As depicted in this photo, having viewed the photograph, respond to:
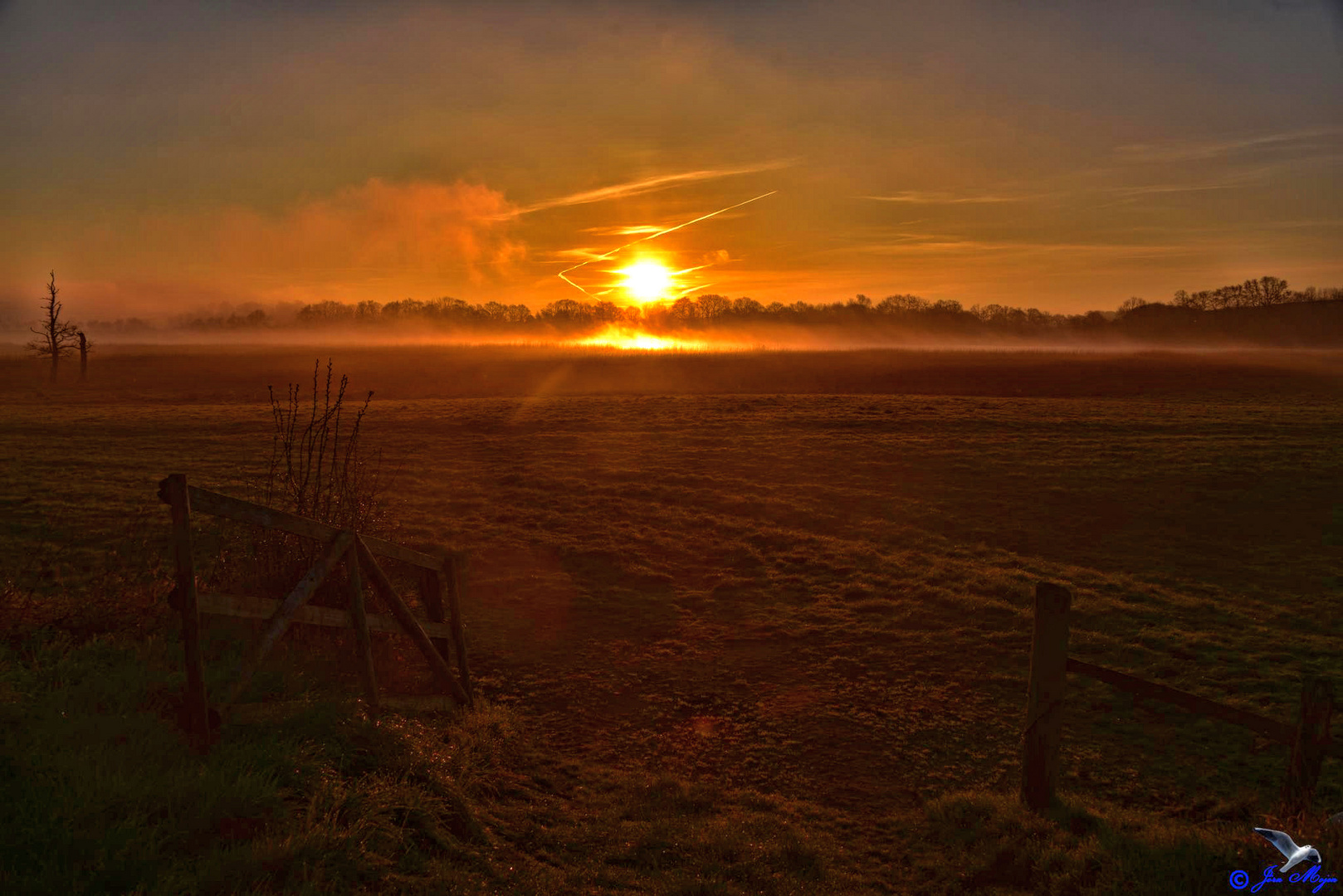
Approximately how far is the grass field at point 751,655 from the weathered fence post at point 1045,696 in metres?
0.33

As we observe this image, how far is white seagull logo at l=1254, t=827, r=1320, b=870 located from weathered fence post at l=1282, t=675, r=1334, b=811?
840 millimetres

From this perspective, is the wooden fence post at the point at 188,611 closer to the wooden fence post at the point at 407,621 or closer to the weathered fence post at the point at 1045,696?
the wooden fence post at the point at 407,621

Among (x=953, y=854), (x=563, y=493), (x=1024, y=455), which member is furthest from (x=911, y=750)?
(x=1024, y=455)

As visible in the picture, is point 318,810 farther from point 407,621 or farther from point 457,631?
point 457,631

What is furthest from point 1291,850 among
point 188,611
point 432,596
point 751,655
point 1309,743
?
point 432,596

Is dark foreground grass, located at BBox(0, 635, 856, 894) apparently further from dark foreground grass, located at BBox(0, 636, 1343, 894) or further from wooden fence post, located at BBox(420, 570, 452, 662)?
wooden fence post, located at BBox(420, 570, 452, 662)

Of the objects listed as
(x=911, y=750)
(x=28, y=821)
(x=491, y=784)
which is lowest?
(x=911, y=750)

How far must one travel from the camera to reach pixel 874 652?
12.4 m

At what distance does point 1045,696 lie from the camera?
6.70 metres

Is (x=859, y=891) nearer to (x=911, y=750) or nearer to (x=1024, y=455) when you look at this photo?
(x=911, y=750)

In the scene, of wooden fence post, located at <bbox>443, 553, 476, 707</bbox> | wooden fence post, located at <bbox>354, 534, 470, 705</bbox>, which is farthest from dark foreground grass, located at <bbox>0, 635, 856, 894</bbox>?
wooden fence post, located at <bbox>443, 553, 476, 707</bbox>

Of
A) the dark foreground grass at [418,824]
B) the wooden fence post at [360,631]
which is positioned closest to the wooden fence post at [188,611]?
the dark foreground grass at [418,824]

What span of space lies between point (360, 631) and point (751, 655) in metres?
6.38

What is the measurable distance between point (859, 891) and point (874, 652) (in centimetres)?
636
